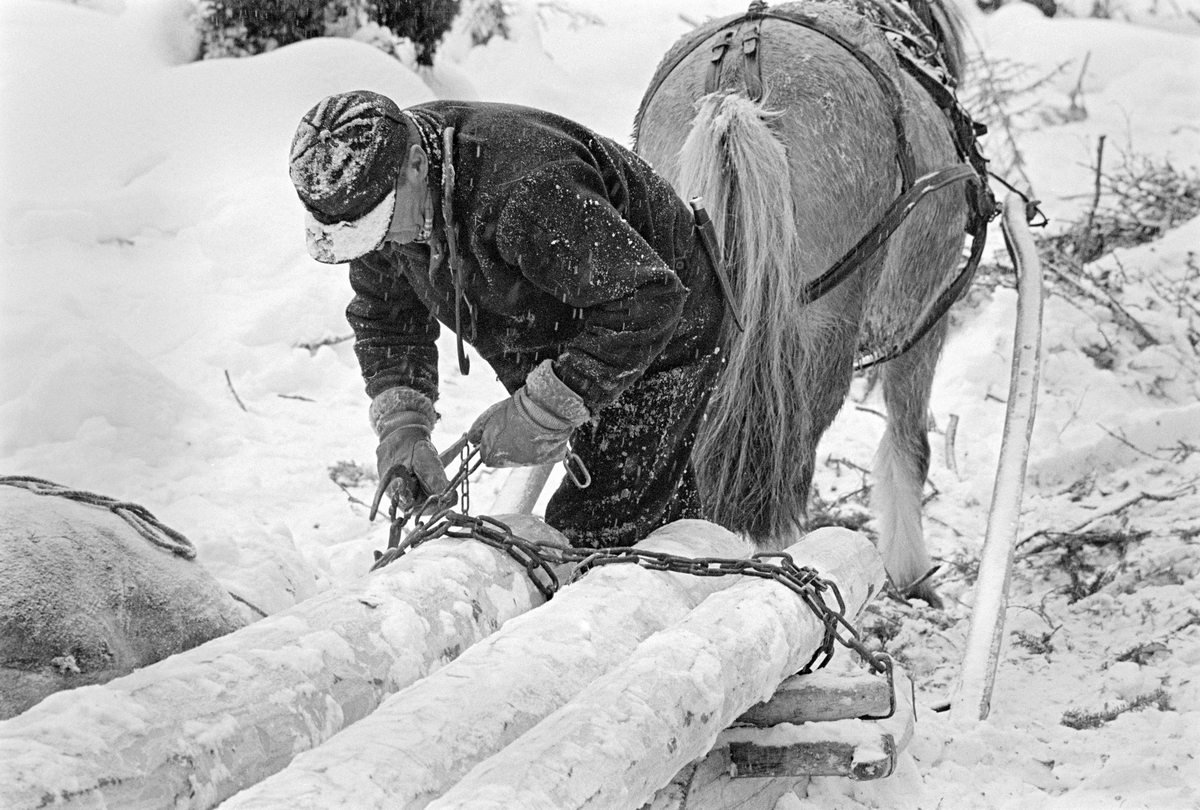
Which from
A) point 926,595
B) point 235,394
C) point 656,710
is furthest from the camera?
point 235,394

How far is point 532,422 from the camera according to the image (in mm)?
2361

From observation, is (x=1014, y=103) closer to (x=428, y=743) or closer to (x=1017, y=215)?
(x=1017, y=215)

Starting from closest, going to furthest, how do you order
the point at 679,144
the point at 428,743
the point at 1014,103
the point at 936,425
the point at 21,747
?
the point at 21,747, the point at 428,743, the point at 679,144, the point at 936,425, the point at 1014,103

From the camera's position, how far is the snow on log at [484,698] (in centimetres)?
140

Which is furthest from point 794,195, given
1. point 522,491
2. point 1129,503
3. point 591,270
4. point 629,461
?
point 1129,503

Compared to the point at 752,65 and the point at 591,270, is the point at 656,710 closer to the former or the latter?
the point at 591,270

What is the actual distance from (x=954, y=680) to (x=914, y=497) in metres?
1.16

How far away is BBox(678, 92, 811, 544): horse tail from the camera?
2.95m

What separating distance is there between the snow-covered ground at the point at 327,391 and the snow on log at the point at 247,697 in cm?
96

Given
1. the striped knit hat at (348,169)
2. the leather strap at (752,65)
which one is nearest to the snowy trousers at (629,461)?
the striped knit hat at (348,169)

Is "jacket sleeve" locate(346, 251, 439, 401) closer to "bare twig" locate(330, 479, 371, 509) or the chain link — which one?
the chain link

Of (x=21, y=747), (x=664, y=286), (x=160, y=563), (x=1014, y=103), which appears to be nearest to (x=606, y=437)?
(x=664, y=286)

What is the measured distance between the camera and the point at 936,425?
5.51 metres

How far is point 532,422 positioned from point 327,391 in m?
2.83
